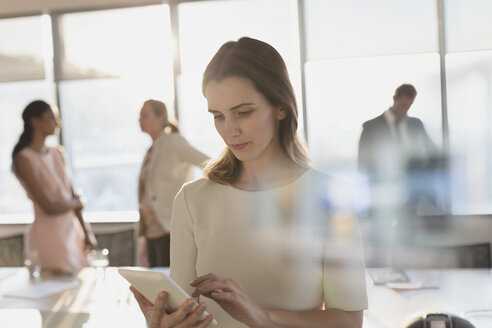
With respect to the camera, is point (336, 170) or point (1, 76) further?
point (1, 76)

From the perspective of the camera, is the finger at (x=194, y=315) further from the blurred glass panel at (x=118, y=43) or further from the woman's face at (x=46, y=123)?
the blurred glass panel at (x=118, y=43)

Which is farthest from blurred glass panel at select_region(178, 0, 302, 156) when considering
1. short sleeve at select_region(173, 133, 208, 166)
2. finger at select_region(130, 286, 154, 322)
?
finger at select_region(130, 286, 154, 322)

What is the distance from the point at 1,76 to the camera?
646 cm

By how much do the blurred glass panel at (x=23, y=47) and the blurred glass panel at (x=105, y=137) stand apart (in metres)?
0.38

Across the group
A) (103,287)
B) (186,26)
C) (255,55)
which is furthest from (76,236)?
(186,26)

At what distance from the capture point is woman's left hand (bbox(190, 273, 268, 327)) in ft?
4.18

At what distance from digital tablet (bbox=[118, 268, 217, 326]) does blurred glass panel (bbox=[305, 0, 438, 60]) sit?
4676 mm

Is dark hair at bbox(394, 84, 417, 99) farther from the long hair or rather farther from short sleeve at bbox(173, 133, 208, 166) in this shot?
the long hair

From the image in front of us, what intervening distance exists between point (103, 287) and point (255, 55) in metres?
1.82

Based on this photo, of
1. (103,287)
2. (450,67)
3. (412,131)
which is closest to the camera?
(103,287)

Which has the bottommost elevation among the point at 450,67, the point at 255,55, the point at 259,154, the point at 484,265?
the point at 484,265

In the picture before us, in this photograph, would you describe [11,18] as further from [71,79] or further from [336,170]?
[336,170]

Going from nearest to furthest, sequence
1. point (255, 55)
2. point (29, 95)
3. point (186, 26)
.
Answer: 1. point (255, 55)
2. point (186, 26)
3. point (29, 95)

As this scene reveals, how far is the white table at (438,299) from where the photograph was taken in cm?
222
